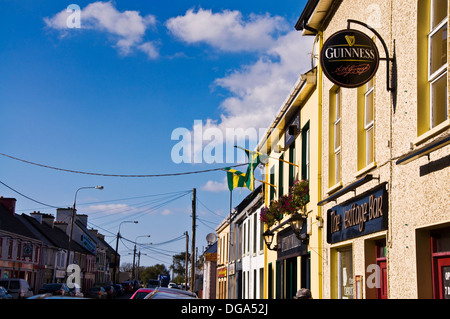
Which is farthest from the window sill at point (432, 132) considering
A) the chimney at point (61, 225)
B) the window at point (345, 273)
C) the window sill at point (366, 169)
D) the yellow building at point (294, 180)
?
the chimney at point (61, 225)

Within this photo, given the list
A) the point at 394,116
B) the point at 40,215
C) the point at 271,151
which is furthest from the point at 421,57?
the point at 40,215

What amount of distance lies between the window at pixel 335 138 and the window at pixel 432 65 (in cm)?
468

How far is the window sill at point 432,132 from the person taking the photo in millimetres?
7086

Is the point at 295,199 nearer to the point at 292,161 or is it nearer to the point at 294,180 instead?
the point at 294,180

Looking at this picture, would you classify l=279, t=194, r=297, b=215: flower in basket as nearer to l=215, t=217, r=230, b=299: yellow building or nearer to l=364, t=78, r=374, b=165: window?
l=364, t=78, r=374, b=165: window

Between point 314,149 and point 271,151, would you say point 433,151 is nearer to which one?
point 314,149

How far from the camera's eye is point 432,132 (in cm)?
741

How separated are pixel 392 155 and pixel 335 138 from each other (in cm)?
417

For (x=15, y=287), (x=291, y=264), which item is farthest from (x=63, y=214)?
(x=291, y=264)

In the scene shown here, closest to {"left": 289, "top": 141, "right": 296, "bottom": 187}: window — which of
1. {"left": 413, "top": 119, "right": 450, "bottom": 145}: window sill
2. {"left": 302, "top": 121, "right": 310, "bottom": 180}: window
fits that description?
{"left": 302, "top": 121, "right": 310, "bottom": 180}: window

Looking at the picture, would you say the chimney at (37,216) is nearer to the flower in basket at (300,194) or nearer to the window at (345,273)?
the flower in basket at (300,194)

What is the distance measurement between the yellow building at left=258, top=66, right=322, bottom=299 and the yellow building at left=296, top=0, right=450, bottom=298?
1.58 meters

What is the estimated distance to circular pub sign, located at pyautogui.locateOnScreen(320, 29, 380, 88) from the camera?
9.12 metres
